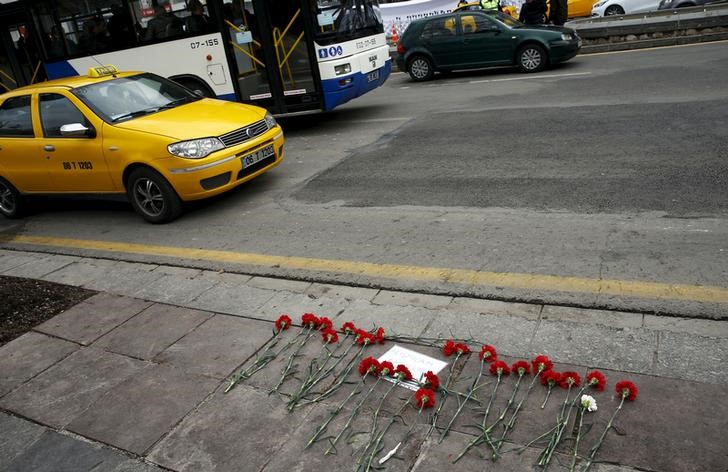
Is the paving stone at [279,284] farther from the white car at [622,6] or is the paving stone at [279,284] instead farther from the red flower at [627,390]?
the white car at [622,6]

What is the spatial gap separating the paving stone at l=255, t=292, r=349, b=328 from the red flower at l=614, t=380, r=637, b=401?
2.00 m

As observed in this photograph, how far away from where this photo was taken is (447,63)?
1515cm

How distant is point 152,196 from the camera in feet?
23.0

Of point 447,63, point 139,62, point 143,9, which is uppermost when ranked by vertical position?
point 143,9

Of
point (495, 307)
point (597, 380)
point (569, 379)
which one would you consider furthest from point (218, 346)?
point (597, 380)

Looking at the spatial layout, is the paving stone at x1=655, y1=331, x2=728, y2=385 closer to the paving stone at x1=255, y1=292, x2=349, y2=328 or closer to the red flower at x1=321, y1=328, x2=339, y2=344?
the red flower at x1=321, y1=328, x2=339, y2=344

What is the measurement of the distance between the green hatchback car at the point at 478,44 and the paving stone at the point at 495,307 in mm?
11199

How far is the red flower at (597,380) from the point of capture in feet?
Result: 10.3

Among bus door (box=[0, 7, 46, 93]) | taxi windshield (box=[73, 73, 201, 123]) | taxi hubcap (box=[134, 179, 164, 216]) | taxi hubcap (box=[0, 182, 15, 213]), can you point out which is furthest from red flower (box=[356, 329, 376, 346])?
bus door (box=[0, 7, 46, 93])

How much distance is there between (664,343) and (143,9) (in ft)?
34.5

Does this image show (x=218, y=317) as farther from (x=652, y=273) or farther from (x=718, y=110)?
(x=718, y=110)

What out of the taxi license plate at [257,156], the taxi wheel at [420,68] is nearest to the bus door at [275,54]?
the taxi license plate at [257,156]

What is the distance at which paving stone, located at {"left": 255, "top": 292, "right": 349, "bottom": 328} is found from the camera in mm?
4398

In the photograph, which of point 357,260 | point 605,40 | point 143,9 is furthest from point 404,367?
point 605,40
